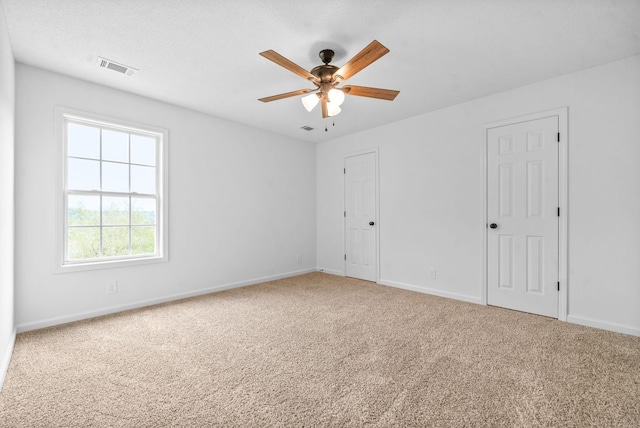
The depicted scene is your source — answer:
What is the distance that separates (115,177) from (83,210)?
0.48m

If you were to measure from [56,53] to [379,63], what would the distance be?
284cm

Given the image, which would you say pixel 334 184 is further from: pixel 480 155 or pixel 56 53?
pixel 56 53

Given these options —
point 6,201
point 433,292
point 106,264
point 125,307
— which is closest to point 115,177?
point 106,264

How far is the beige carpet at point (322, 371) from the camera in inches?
63.6

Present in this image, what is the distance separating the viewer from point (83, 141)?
320 cm

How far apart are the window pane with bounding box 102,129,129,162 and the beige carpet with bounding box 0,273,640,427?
1776 mm

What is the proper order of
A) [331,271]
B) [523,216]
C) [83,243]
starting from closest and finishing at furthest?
1. [83,243]
2. [523,216]
3. [331,271]

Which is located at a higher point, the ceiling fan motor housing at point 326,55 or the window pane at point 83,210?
the ceiling fan motor housing at point 326,55

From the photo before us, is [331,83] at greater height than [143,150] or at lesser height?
greater

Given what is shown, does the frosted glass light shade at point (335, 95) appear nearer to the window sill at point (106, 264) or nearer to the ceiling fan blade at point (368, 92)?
the ceiling fan blade at point (368, 92)

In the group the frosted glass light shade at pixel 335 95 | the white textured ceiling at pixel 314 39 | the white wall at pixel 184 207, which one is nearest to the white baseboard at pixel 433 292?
the white wall at pixel 184 207

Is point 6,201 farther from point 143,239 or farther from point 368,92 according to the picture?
point 368,92

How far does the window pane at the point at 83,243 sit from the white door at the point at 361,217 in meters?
3.50

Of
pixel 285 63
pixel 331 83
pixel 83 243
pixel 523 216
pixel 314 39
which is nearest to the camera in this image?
pixel 285 63
